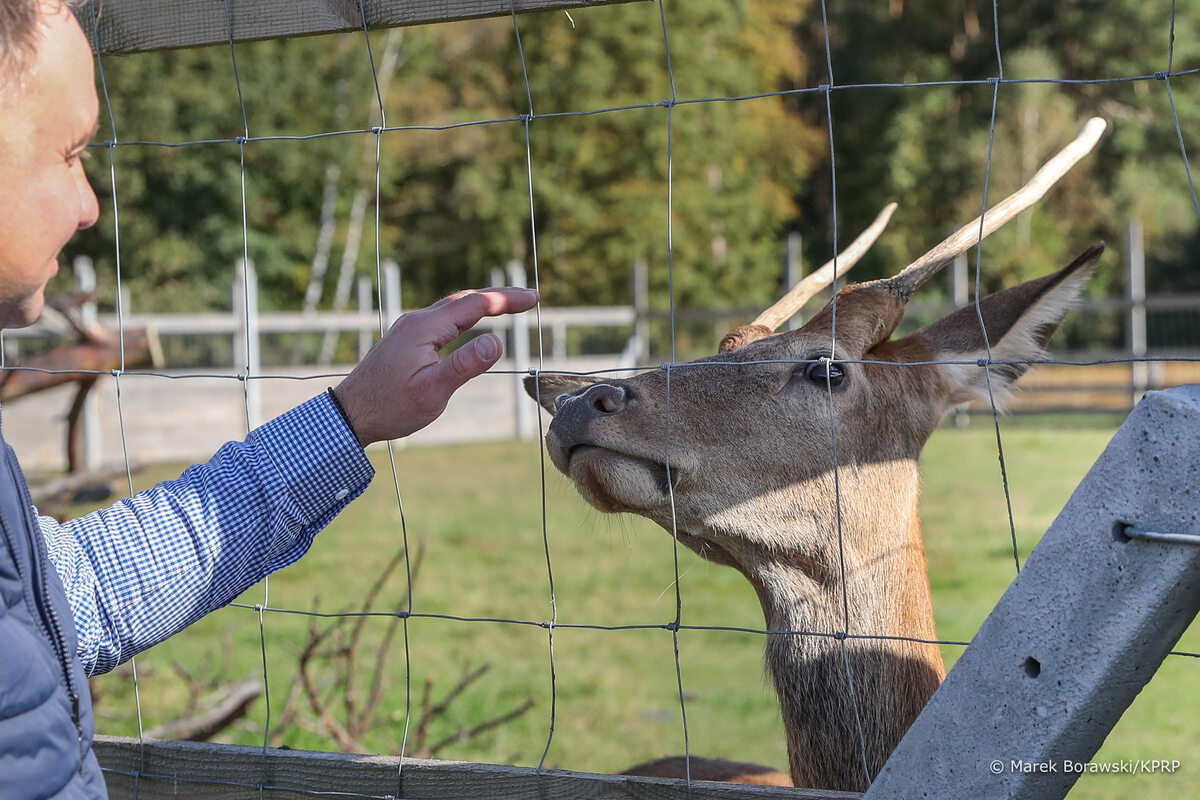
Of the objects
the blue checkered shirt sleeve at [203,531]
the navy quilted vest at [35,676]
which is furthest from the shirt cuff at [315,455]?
the navy quilted vest at [35,676]

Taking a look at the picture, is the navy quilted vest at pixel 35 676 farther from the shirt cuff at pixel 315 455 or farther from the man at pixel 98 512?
the shirt cuff at pixel 315 455

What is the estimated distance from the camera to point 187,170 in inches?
848

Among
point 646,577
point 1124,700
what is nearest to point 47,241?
point 1124,700

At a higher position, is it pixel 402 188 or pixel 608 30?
pixel 608 30

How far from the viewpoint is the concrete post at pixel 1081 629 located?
1.10 meters

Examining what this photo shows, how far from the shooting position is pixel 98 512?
1573 mm

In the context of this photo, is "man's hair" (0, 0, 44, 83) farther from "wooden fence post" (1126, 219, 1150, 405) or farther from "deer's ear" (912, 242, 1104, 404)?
"wooden fence post" (1126, 219, 1150, 405)

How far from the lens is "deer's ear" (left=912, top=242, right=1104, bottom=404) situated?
85.8 inches

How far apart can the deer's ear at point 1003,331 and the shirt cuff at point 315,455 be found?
113cm

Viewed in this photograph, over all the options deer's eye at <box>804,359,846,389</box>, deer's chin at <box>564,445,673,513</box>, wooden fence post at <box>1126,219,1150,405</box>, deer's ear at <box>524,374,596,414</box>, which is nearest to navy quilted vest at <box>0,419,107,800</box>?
deer's chin at <box>564,445,673,513</box>

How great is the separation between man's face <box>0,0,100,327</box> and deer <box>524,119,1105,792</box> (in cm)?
99

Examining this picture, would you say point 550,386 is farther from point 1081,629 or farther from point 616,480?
point 1081,629

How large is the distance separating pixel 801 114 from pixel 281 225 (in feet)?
39.3

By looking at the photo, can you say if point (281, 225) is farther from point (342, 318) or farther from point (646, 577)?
point (646, 577)
